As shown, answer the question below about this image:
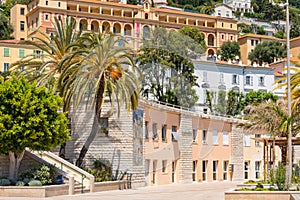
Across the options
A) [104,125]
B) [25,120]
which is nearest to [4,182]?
[25,120]

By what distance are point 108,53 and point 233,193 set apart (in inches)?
479

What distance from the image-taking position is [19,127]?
1134 inches

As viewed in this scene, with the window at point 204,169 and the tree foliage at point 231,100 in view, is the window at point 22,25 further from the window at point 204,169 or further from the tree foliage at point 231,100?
the window at point 204,169

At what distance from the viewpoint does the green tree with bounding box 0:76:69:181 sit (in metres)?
29.0

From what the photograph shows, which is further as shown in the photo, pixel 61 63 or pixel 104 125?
pixel 104 125

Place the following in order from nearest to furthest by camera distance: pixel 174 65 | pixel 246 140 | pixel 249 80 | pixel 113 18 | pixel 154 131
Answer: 1. pixel 174 65
2. pixel 154 131
3. pixel 246 140
4. pixel 249 80
5. pixel 113 18

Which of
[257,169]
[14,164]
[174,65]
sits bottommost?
[257,169]

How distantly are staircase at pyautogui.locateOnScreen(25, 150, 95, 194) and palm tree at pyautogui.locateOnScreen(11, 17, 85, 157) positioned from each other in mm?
1857

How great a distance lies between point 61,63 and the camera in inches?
1357

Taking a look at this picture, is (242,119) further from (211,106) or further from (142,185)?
(211,106)

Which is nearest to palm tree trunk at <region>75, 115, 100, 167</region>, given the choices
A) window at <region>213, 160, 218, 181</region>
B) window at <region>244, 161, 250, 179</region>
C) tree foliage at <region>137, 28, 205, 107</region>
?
tree foliage at <region>137, 28, 205, 107</region>

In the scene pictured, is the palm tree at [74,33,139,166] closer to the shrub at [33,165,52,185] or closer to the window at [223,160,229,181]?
the shrub at [33,165,52,185]

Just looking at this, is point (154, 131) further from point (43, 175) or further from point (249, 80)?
point (249, 80)

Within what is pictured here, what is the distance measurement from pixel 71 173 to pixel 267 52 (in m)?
107
